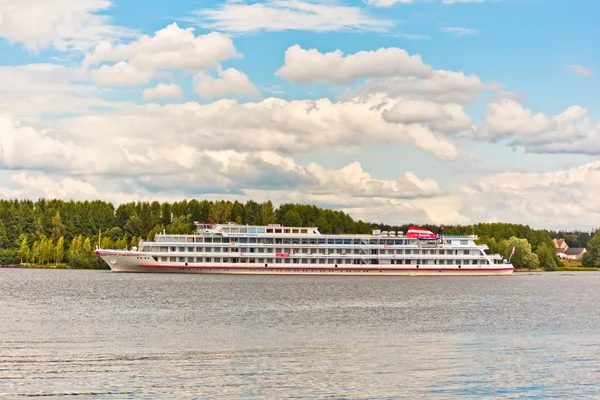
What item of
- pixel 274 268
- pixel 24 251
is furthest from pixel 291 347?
pixel 24 251

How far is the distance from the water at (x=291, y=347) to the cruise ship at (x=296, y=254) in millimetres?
52887

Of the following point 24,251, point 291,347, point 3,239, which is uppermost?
point 3,239

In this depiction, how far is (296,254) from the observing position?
14462cm

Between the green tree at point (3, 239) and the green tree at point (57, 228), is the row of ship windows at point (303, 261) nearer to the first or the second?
the green tree at point (57, 228)

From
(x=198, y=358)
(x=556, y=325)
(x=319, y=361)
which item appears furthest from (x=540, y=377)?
(x=556, y=325)

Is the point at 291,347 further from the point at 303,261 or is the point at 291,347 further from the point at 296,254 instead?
the point at 303,261

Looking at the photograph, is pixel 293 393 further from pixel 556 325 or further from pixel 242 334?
pixel 556 325

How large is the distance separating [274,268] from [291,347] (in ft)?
315

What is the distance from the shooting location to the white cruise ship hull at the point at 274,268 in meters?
144

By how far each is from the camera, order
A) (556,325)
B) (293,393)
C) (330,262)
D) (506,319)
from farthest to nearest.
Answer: (330,262), (506,319), (556,325), (293,393)

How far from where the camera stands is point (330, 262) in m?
146

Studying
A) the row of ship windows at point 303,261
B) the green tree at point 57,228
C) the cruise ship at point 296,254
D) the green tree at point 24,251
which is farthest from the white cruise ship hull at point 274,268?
the green tree at point 57,228

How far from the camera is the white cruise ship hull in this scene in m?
144

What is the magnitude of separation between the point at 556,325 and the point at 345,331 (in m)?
18.9
